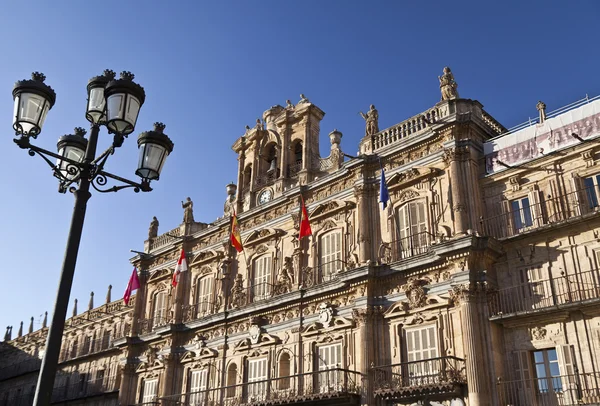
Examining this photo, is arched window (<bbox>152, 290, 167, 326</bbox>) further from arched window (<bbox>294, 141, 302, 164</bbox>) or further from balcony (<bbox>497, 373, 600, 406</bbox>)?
balcony (<bbox>497, 373, 600, 406</bbox>)

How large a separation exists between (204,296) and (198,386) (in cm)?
424

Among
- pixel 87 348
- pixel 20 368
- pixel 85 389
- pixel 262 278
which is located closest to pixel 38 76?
pixel 262 278

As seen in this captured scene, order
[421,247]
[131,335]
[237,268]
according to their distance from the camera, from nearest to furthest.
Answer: [421,247] < [237,268] < [131,335]

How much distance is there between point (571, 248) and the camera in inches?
683

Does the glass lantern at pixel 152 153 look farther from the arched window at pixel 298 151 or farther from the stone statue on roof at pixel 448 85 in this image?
the arched window at pixel 298 151

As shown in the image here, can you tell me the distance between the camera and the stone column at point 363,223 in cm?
2173

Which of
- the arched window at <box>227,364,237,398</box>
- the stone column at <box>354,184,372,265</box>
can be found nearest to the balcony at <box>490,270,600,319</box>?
the stone column at <box>354,184,372,265</box>

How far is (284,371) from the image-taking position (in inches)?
908

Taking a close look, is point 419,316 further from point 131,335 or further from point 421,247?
point 131,335

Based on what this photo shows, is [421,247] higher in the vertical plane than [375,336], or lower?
higher

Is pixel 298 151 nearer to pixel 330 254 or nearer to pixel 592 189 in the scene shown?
pixel 330 254

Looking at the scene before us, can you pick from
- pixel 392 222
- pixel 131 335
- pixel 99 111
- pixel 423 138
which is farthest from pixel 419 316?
pixel 131 335

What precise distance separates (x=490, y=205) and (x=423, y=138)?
3.36 meters

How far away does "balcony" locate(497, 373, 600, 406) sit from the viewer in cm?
1545
